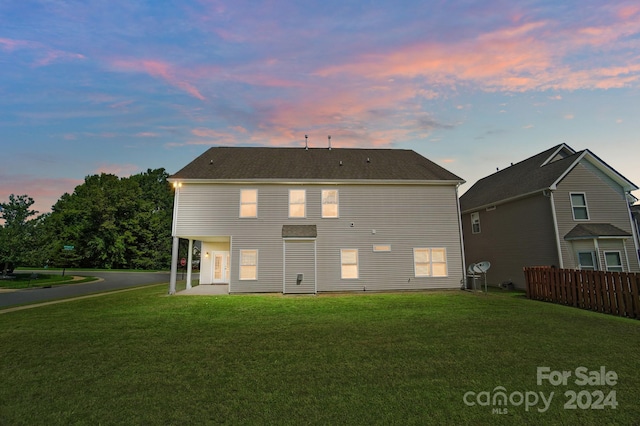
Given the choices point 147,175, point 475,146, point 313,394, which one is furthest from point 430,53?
point 147,175

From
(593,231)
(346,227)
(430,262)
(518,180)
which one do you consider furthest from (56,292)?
(593,231)

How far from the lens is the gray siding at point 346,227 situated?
1638cm

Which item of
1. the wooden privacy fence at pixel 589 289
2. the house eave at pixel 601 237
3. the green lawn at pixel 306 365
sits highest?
the house eave at pixel 601 237

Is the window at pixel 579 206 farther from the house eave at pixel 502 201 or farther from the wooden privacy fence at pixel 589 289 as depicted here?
the wooden privacy fence at pixel 589 289

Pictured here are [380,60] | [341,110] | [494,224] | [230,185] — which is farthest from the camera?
[494,224]

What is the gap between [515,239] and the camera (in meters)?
18.5

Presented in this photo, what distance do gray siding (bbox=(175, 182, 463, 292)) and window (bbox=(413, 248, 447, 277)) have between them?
273 mm

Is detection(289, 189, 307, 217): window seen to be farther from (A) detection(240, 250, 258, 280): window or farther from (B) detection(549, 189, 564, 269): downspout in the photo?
(B) detection(549, 189, 564, 269): downspout

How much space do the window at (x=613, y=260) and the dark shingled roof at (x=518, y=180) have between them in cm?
511

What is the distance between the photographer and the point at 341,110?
1812 cm

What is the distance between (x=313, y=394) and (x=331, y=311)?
644 centimetres

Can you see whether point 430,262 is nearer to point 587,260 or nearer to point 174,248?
point 587,260

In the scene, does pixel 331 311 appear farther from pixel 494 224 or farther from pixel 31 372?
pixel 494 224

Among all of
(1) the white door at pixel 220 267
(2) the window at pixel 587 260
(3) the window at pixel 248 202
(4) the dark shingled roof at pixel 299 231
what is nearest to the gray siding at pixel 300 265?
(4) the dark shingled roof at pixel 299 231
